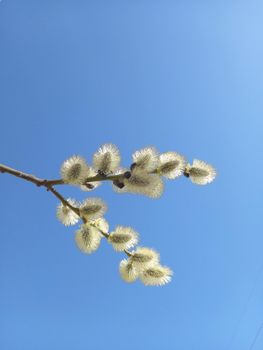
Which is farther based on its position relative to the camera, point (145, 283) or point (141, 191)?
point (145, 283)

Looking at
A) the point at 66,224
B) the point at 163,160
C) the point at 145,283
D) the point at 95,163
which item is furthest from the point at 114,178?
the point at 145,283

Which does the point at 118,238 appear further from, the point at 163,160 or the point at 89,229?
the point at 163,160

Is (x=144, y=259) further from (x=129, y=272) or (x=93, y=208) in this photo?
(x=93, y=208)

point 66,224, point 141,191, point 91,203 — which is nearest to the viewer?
point 141,191

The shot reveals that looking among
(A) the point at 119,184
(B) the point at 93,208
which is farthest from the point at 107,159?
(B) the point at 93,208

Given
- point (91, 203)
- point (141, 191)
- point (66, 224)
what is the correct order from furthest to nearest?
1. point (66, 224)
2. point (91, 203)
3. point (141, 191)

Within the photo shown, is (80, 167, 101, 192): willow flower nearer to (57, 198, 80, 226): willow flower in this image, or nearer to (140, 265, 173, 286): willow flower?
(57, 198, 80, 226): willow flower
